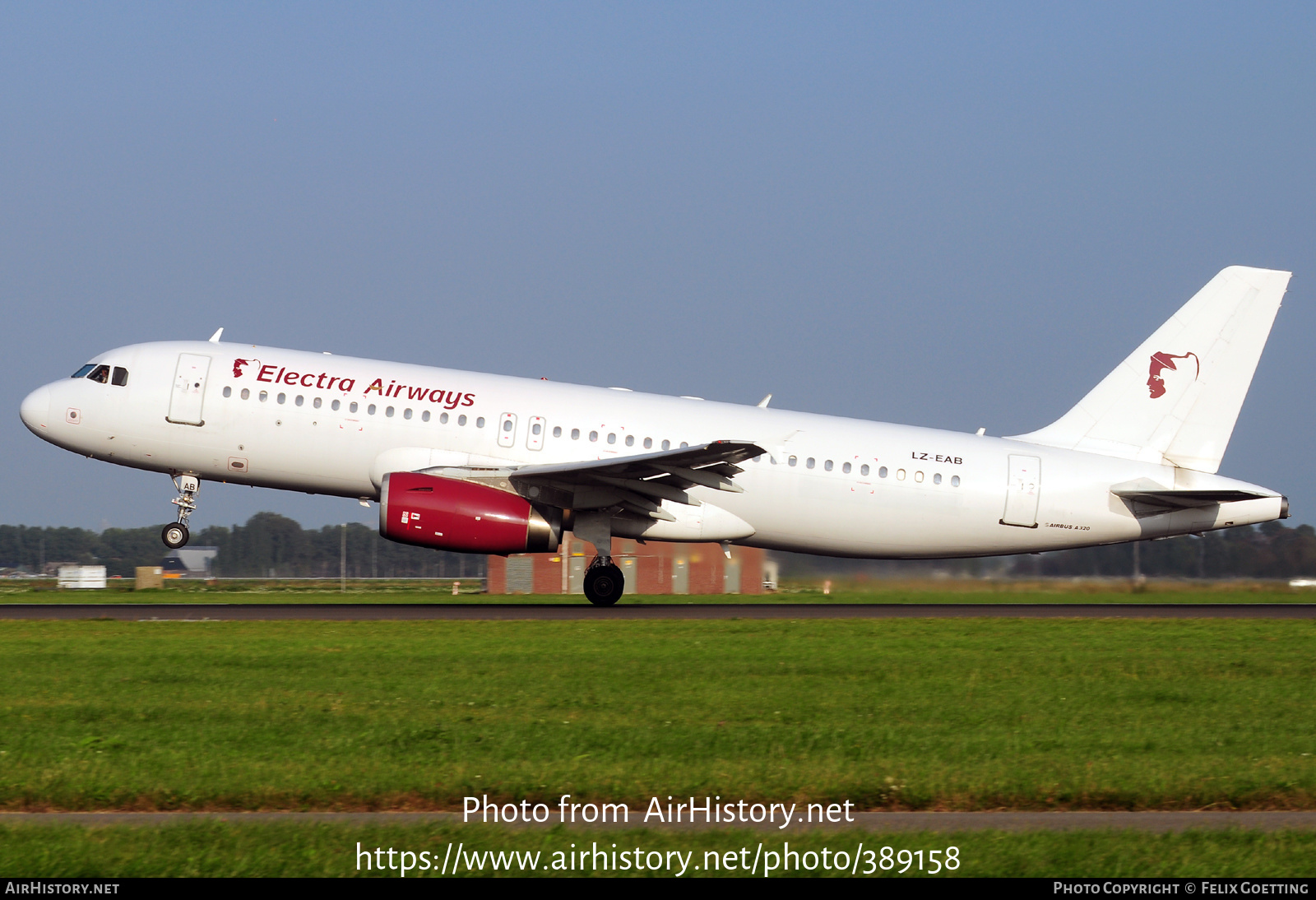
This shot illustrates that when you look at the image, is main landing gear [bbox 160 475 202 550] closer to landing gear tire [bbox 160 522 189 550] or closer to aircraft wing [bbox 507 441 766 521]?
landing gear tire [bbox 160 522 189 550]

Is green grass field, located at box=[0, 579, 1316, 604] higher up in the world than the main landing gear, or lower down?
lower down

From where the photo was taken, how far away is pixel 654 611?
24.2 meters

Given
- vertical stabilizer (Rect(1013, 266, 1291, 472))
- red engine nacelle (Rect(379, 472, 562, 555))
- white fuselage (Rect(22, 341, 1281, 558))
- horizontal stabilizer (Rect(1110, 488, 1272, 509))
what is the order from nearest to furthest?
red engine nacelle (Rect(379, 472, 562, 555)) → white fuselage (Rect(22, 341, 1281, 558)) → horizontal stabilizer (Rect(1110, 488, 1272, 509)) → vertical stabilizer (Rect(1013, 266, 1291, 472))

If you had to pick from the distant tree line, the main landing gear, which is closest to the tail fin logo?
the main landing gear

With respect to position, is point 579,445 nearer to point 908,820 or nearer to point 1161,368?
point 1161,368

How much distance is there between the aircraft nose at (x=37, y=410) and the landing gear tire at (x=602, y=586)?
11.1 m

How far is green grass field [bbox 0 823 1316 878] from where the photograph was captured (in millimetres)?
6375

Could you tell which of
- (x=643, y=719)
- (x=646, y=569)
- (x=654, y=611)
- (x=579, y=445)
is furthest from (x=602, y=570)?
(x=646, y=569)

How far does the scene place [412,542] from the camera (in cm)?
2234

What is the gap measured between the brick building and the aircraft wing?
580 inches

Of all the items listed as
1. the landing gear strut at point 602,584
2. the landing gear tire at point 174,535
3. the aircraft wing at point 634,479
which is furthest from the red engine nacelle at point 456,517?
the landing gear tire at point 174,535

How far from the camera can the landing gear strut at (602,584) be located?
25078 millimetres

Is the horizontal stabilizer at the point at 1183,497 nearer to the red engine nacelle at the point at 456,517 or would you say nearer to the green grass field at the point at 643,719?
the green grass field at the point at 643,719
